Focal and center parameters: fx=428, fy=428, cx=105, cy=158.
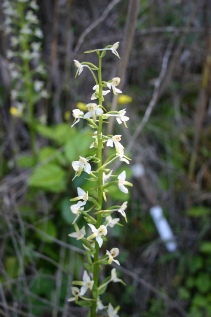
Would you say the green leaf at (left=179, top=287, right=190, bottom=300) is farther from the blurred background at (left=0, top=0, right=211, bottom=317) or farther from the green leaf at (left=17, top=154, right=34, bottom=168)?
the green leaf at (left=17, top=154, right=34, bottom=168)

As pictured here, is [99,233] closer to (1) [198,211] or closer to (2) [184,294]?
(2) [184,294]

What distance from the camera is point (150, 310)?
99.0 inches

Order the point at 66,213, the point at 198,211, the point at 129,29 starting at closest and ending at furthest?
1. the point at 129,29
2. the point at 66,213
3. the point at 198,211

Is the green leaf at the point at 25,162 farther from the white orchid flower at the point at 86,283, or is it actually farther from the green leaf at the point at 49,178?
the white orchid flower at the point at 86,283

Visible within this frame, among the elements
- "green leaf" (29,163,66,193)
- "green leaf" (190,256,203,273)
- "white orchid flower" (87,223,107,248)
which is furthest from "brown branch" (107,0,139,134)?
"green leaf" (190,256,203,273)

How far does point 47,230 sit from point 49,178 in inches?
12.6

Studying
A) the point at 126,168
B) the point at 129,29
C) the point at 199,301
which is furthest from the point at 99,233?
the point at 199,301

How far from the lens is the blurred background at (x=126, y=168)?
2.46m

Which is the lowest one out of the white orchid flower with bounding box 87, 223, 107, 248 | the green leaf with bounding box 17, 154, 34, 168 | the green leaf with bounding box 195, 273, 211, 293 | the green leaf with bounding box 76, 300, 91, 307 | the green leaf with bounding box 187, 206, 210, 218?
the green leaf with bounding box 195, 273, 211, 293

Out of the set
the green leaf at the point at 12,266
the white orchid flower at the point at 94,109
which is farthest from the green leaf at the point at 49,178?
the white orchid flower at the point at 94,109

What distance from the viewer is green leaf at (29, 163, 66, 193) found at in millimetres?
2510

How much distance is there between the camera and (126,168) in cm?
268

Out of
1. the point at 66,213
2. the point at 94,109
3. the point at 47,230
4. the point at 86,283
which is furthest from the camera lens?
the point at 47,230

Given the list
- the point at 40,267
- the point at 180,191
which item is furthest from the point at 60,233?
the point at 180,191
